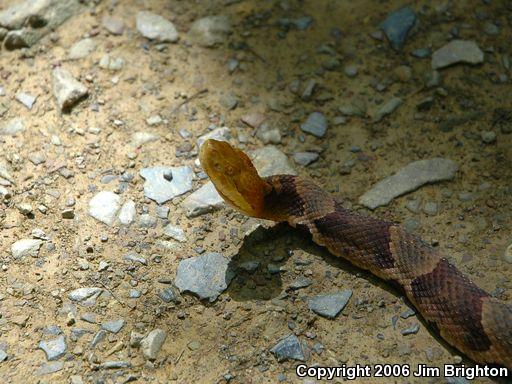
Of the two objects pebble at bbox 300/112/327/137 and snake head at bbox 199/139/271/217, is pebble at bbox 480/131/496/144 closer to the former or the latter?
pebble at bbox 300/112/327/137

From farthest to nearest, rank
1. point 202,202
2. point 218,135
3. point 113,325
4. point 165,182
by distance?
point 218,135
point 165,182
point 202,202
point 113,325

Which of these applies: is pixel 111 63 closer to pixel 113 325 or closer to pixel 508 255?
pixel 113 325

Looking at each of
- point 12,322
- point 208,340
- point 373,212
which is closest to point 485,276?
point 373,212

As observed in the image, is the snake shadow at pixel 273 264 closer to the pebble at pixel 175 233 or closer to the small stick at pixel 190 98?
the pebble at pixel 175 233

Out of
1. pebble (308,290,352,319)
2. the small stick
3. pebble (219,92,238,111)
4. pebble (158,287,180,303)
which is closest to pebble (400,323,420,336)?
pebble (308,290,352,319)

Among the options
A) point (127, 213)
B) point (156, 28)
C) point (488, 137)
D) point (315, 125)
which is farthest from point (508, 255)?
point (156, 28)
